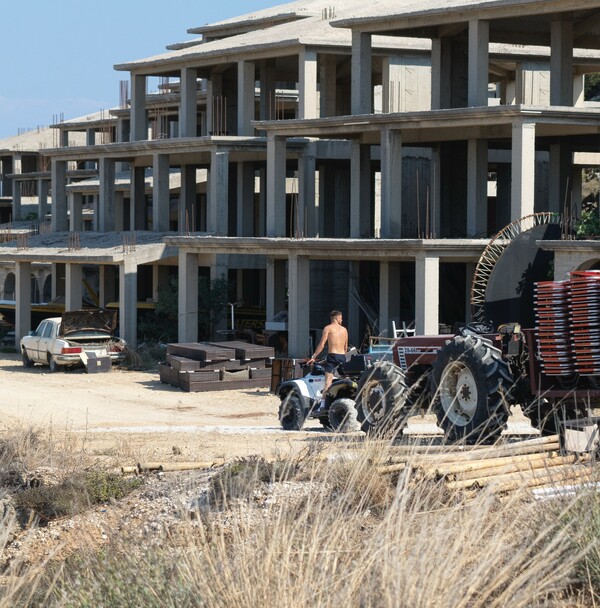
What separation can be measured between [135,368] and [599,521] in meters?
30.1

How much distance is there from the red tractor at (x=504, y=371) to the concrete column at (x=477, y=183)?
21752mm

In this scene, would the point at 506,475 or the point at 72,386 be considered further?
the point at 72,386

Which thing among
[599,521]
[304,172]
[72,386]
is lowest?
[72,386]

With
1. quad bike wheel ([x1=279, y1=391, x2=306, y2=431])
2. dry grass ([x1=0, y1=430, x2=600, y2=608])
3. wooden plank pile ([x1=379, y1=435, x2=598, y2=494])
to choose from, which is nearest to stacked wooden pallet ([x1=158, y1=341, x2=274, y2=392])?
quad bike wheel ([x1=279, y1=391, x2=306, y2=431])

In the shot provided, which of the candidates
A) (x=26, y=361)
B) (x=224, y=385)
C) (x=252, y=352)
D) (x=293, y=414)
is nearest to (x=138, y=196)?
(x=26, y=361)

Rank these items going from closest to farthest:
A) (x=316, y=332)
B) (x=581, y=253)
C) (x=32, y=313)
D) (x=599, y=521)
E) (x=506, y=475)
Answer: (x=599, y=521)
(x=506, y=475)
(x=581, y=253)
(x=316, y=332)
(x=32, y=313)

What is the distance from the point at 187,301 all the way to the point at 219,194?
4639 mm

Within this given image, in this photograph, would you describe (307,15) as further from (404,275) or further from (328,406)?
(328,406)

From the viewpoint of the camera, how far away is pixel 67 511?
1365cm

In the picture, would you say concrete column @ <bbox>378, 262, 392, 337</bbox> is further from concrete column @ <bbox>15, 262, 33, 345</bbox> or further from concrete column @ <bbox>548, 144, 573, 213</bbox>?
concrete column @ <bbox>15, 262, 33, 345</bbox>

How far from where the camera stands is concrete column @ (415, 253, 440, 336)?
33844 millimetres

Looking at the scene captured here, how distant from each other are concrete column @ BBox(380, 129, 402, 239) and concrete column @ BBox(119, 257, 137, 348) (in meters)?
9.10

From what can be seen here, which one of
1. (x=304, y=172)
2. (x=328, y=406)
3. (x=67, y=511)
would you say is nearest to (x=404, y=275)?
(x=304, y=172)

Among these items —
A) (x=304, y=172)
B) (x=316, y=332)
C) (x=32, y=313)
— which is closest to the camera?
(x=316, y=332)
